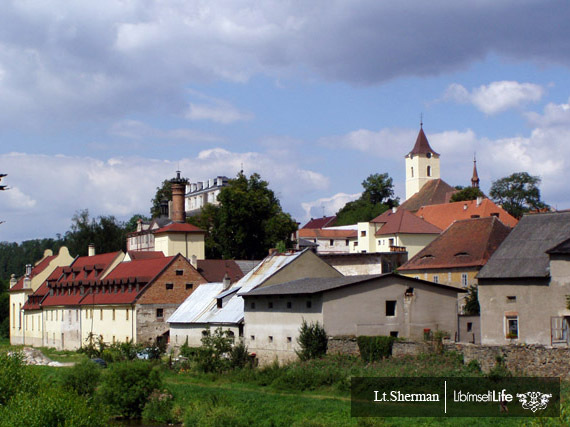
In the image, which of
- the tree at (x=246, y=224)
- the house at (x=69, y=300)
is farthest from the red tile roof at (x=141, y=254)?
the tree at (x=246, y=224)

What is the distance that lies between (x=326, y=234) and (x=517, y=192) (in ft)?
88.0

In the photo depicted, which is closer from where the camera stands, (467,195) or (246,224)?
(246,224)

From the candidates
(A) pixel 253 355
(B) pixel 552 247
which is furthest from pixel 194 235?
(B) pixel 552 247

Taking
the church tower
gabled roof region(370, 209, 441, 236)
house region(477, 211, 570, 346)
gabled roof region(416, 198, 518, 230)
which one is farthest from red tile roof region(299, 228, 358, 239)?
house region(477, 211, 570, 346)

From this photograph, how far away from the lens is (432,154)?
138 meters

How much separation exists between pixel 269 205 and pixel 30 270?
26.6 metres

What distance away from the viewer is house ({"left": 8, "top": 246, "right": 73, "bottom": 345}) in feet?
282

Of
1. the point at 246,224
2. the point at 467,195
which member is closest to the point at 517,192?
the point at 467,195

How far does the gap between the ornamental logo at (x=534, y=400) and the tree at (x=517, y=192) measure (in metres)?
80.8

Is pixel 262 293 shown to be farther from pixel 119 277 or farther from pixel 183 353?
pixel 119 277

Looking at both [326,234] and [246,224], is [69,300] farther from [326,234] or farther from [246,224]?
[326,234]

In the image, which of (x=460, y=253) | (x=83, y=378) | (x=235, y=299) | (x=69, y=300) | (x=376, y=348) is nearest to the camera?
(x=376, y=348)

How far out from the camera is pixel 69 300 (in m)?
74.3

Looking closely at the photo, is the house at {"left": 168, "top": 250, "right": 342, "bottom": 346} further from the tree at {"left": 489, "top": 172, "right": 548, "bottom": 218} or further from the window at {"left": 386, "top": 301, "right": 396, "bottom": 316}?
the tree at {"left": 489, "top": 172, "right": 548, "bottom": 218}
